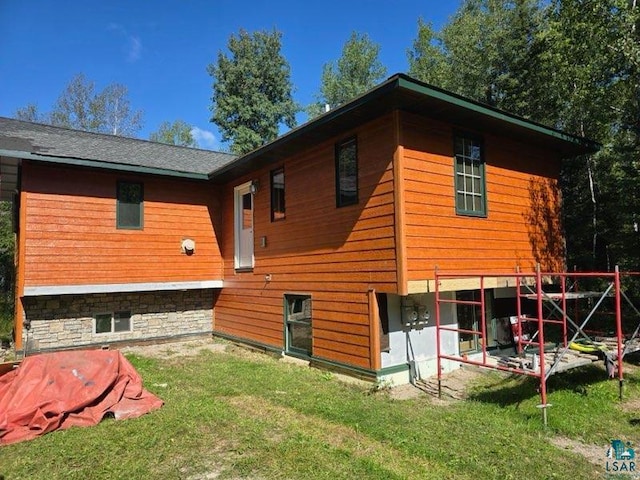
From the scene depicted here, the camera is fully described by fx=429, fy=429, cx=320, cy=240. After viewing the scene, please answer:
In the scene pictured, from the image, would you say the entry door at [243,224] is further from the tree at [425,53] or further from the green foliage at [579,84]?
the tree at [425,53]

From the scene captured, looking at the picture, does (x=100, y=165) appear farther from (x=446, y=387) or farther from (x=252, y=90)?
(x=252, y=90)

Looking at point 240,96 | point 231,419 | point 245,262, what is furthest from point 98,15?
point 240,96

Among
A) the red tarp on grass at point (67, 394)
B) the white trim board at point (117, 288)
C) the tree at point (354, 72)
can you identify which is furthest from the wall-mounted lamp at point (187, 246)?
the tree at point (354, 72)

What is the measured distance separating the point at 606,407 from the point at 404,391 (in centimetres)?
266

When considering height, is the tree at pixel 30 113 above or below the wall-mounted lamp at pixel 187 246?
above

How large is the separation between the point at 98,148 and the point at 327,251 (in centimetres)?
681

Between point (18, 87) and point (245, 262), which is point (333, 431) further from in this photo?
point (18, 87)

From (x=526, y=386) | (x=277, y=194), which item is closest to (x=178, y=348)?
(x=277, y=194)

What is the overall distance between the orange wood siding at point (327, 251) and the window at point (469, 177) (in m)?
1.55

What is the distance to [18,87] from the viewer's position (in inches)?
909

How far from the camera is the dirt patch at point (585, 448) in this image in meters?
4.25

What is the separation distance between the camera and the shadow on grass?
19.8 feet

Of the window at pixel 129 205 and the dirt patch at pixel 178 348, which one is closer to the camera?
the dirt patch at pixel 178 348

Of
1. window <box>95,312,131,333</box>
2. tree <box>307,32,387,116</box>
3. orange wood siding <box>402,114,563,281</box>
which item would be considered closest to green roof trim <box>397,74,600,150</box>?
orange wood siding <box>402,114,563,281</box>
